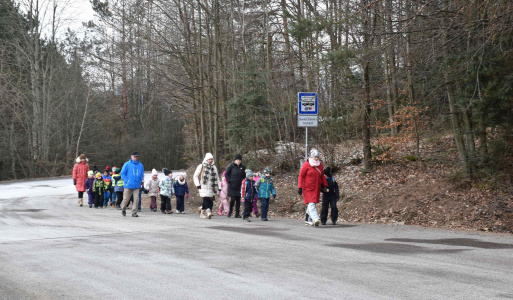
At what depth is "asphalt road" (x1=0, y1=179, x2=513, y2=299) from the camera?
611 cm

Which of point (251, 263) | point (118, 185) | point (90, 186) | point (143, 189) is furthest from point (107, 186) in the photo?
point (251, 263)

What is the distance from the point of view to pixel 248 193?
15961mm

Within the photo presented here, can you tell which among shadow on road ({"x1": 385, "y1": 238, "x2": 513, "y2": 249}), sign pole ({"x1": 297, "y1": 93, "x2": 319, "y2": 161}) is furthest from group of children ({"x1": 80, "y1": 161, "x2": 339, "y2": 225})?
shadow on road ({"x1": 385, "y1": 238, "x2": 513, "y2": 249})

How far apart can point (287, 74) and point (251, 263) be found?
17.0 meters

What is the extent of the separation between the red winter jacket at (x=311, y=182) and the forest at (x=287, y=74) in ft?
12.5

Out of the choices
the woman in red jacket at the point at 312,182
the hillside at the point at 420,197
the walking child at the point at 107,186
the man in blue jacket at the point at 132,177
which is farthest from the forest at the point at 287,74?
the man in blue jacket at the point at 132,177

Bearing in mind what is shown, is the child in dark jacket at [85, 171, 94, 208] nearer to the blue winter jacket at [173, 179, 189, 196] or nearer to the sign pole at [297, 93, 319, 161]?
the blue winter jacket at [173, 179, 189, 196]

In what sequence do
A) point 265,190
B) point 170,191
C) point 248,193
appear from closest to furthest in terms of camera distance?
point 265,190 < point 248,193 < point 170,191

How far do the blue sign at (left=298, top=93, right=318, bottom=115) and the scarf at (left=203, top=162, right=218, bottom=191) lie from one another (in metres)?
3.27

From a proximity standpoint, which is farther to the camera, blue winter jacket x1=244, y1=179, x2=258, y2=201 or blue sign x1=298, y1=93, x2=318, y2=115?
blue sign x1=298, y1=93, x2=318, y2=115

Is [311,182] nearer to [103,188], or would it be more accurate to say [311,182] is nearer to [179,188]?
[179,188]

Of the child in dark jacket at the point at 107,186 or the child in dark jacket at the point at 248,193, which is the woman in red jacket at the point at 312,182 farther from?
the child in dark jacket at the point at 107,186

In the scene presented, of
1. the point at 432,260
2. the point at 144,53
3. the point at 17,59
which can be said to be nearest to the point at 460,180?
the point at 432,260

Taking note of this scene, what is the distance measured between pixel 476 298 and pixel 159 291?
3639 mm
